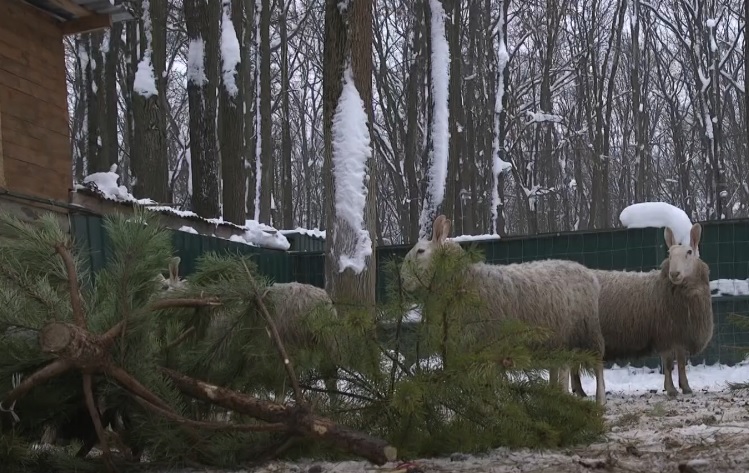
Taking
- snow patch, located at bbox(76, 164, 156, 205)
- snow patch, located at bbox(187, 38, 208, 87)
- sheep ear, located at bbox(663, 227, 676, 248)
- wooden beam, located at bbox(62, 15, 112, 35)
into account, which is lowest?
sheep ear, located at bbox(663, 227, 676, 248)

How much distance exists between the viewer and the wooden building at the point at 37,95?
10.1 m

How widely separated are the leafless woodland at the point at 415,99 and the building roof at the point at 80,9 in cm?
360

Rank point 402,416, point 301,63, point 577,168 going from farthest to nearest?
point 577,168 < point 301,63 < point 402,416

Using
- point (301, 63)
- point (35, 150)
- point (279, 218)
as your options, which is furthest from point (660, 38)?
point (35, 150)

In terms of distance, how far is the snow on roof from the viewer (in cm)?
1127

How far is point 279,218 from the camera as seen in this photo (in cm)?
4419

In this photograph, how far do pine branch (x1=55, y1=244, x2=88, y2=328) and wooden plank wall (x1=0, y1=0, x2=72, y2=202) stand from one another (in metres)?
5.89

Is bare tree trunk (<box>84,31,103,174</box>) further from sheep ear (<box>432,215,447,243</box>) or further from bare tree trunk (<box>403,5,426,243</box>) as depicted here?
sheep ear (<box>432,215,447,243</box>)

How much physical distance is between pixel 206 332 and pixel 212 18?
40.3 feet

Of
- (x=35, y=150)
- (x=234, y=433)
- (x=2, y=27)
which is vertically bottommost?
(x=234, y=433)

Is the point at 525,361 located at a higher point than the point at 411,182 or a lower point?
lower

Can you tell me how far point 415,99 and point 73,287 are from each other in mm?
23352

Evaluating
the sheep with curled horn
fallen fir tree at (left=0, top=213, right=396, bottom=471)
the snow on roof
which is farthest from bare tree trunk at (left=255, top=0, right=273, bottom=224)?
fallen fir tree at (left=0, top=213, right=396, bottom=471)

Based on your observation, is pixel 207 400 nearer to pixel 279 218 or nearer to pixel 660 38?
pixel 660 38
